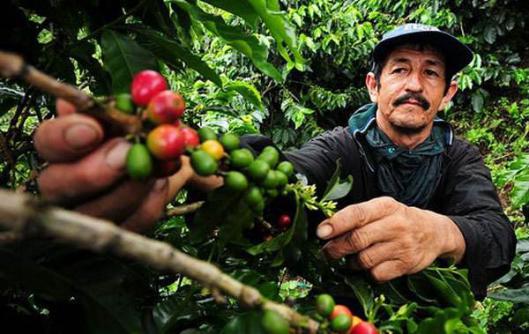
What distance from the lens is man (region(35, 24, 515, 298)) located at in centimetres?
60

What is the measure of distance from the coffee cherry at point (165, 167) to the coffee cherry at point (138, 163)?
0.03 m

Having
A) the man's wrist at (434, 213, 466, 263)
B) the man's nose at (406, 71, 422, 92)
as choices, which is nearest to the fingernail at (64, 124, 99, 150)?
the man's wrist at (434, 213, 466, 263)

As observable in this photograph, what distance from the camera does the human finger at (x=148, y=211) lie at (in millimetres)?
661

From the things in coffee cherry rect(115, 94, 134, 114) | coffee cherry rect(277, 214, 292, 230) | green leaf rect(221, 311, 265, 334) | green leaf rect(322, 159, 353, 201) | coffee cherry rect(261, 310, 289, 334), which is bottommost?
green leaf rect(221, 311, 265, 334)

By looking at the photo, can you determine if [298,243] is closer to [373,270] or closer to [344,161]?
[373,270]

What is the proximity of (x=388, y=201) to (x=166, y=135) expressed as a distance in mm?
662

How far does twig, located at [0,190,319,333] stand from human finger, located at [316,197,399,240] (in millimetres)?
505

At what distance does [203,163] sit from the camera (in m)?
0.65

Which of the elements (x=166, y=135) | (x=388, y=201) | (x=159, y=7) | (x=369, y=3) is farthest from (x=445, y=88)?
(x=369, y=3)

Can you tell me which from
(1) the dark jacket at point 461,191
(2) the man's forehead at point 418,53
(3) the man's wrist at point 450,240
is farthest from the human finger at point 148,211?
(2) the man's forehead at point 418,53

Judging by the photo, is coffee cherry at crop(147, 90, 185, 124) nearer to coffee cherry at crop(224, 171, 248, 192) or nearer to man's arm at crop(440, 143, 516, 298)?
coffee cherry at crop(224, 171, 248, 192)

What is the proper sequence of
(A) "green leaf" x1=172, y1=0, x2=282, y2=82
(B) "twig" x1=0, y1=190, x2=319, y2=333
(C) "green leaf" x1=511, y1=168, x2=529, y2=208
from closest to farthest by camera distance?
(B) "twig" x1=0, y1=190, x2=319, y2=333
(A) "green leaf" x1=172, y1=0, x2=282, y2=82
(C) "green leaf" x1=511, y1=168, x2=529, y2=208

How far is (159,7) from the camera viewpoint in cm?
119

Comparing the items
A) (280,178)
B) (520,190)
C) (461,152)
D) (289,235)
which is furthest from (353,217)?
(461,152)
